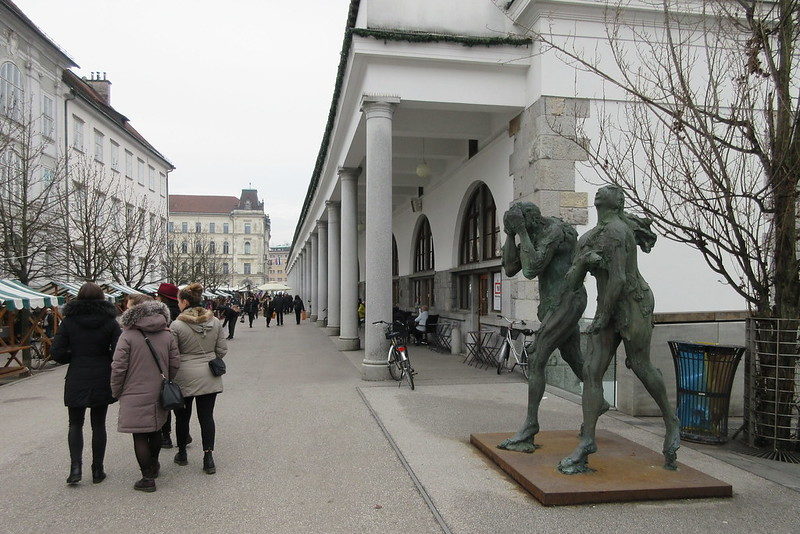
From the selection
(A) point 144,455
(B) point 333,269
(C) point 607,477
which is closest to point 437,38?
(C) point 607,477

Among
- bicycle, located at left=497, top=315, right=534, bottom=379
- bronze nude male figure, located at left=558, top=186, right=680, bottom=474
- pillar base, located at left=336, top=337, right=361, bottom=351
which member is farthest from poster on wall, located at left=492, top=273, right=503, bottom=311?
bronze nude male figure, located at left=558, top=186, right=680, bottom=474

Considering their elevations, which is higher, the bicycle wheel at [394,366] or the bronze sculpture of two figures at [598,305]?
the bronze sculpture of two figures at [598,305]

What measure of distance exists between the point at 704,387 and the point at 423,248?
47.0 feet

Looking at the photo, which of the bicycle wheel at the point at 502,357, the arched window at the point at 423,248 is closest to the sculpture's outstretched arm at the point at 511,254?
the bicycle wheel at the point at 502,357

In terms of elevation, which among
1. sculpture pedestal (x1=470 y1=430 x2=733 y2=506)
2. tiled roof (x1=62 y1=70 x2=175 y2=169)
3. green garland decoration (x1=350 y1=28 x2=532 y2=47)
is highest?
tiled roof (x1=62 y1=70 x2=175 y2=169)

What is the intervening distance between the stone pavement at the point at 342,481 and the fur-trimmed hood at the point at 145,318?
1.36 meters

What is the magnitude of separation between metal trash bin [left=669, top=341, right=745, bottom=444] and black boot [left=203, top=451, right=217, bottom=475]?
15.9 feet

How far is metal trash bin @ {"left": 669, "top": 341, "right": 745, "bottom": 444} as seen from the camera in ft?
19.7

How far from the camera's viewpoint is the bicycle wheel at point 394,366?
9920mm

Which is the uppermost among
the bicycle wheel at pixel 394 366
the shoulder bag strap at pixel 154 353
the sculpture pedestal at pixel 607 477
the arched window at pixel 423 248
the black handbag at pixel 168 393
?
the arched window at pixel 423 248

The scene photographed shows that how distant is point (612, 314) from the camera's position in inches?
187

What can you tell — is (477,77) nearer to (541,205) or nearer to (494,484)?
(541,205)

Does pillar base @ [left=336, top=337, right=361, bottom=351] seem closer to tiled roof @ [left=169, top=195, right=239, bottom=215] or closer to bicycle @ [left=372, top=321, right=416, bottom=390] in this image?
bicycle @ [left=372, top=321, right=416, bottom=390]

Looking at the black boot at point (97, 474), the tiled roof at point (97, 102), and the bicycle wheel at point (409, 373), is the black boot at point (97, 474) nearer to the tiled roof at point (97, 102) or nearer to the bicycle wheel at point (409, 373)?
the bicycle wheel at point (409, 373)
